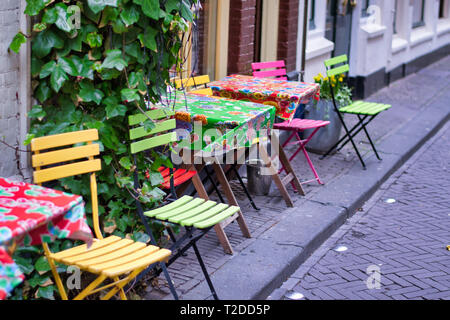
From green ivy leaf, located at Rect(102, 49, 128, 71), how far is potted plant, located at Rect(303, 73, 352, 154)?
4113 mm

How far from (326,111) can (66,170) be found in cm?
462

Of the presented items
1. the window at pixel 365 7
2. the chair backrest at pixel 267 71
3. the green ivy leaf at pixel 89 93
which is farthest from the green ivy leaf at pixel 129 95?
the window at pixel 365 7

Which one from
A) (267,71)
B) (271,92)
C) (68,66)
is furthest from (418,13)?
(68,66)

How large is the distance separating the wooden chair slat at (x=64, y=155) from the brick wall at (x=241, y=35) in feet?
11.9

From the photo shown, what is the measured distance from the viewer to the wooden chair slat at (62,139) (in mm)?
3885

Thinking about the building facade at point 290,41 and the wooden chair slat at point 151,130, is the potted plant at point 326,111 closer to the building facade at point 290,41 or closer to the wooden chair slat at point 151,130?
the building facade at point 290,41

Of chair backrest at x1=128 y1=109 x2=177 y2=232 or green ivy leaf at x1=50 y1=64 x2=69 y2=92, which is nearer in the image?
green ivy leaf at x1=50 y1=64 x2=69 y2=92

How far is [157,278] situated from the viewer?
4742 millimetres

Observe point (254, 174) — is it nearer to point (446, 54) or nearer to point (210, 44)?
point (210, 44)

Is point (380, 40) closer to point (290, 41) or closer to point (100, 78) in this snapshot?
point (290, 41)

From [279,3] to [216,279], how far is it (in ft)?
15.0

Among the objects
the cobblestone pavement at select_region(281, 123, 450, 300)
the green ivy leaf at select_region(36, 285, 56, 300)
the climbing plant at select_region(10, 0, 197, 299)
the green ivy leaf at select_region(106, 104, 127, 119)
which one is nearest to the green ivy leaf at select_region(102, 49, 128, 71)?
the climbing plant at select_region(10, 0, 197, 299)

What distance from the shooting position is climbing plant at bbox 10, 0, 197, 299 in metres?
4.11

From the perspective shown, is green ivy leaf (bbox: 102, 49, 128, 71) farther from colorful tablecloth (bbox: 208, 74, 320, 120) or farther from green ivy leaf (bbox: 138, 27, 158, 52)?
colorful tablecloth (bbox: 208, 74, 320, 120)
